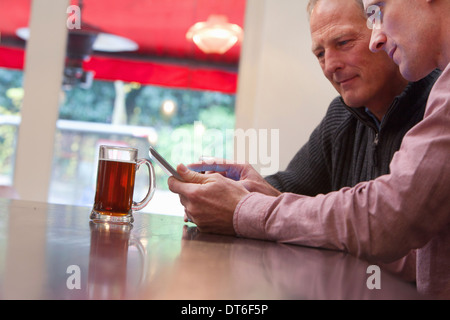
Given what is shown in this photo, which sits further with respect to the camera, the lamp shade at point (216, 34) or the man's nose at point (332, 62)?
the lamp shade at point (216, 34)

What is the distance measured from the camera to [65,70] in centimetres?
338

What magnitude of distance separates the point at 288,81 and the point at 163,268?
8.29ft

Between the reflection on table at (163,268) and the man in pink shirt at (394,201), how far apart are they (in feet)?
0.16

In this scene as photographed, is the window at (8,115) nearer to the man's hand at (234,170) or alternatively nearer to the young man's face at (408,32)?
the man's hand at (234,170)

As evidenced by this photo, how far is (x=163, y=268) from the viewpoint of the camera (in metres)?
0.53

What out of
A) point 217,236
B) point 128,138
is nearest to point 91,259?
point 217,236

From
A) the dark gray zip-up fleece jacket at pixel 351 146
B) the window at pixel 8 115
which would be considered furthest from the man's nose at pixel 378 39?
the window at pixel 8 115

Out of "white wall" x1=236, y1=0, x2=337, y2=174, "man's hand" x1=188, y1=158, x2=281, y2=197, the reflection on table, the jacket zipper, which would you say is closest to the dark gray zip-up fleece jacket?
the jacket zipper

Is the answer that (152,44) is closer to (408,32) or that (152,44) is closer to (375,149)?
(375,149)

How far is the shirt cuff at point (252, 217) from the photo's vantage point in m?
0.91

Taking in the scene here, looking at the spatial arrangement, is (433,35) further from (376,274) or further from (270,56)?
(270,56)

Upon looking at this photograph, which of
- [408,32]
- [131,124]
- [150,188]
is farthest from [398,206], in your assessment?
[131,124]

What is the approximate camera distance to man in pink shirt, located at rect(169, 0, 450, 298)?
2.47ft
